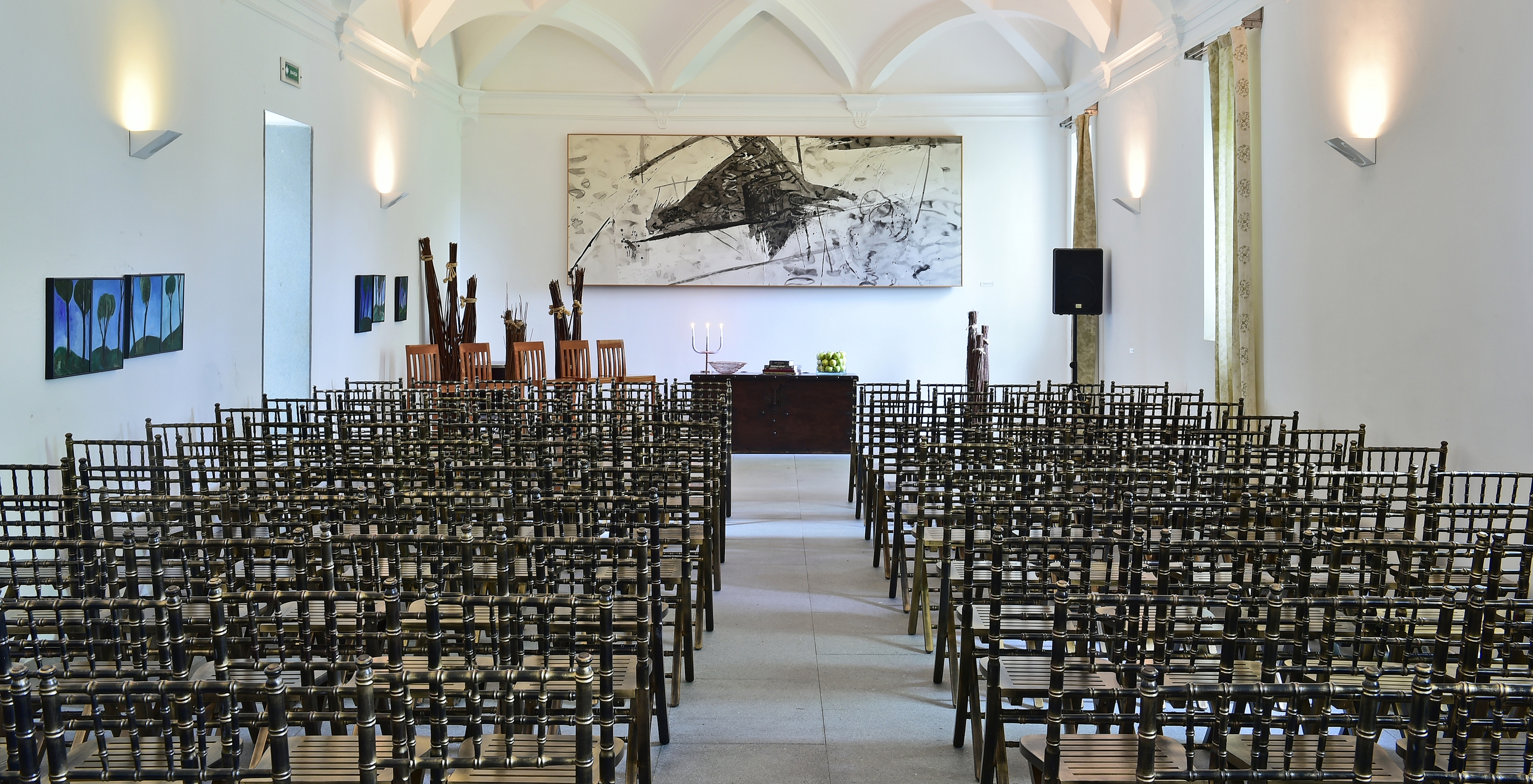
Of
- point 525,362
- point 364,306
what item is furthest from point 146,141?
point 525,362

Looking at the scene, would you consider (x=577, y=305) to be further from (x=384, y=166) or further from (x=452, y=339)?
(x=384, y=166)

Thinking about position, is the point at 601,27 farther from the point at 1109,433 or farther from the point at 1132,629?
the point at 1132,629

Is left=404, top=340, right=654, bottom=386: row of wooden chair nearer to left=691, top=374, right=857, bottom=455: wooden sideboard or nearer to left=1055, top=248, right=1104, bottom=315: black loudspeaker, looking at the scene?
left=691, top=374, right=857, bottom=455: wooden sideboard

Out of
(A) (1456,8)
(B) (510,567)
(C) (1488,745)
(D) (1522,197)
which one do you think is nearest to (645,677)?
(B) (510,567)

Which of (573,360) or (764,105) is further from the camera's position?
(764,105)

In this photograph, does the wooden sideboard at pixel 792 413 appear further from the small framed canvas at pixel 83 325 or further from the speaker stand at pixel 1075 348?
the small framed canvas at pixel 83 325

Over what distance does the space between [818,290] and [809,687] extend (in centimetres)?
1061

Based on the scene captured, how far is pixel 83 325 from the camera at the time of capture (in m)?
6.79

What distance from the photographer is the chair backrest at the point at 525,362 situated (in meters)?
11.5

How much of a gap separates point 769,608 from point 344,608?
8.31 ft

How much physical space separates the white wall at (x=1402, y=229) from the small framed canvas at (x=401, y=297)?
26.8ft

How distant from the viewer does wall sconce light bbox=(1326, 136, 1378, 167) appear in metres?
7.28

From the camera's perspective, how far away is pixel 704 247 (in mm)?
14914

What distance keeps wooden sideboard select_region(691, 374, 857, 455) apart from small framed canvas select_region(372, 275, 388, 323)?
11.3 feet
